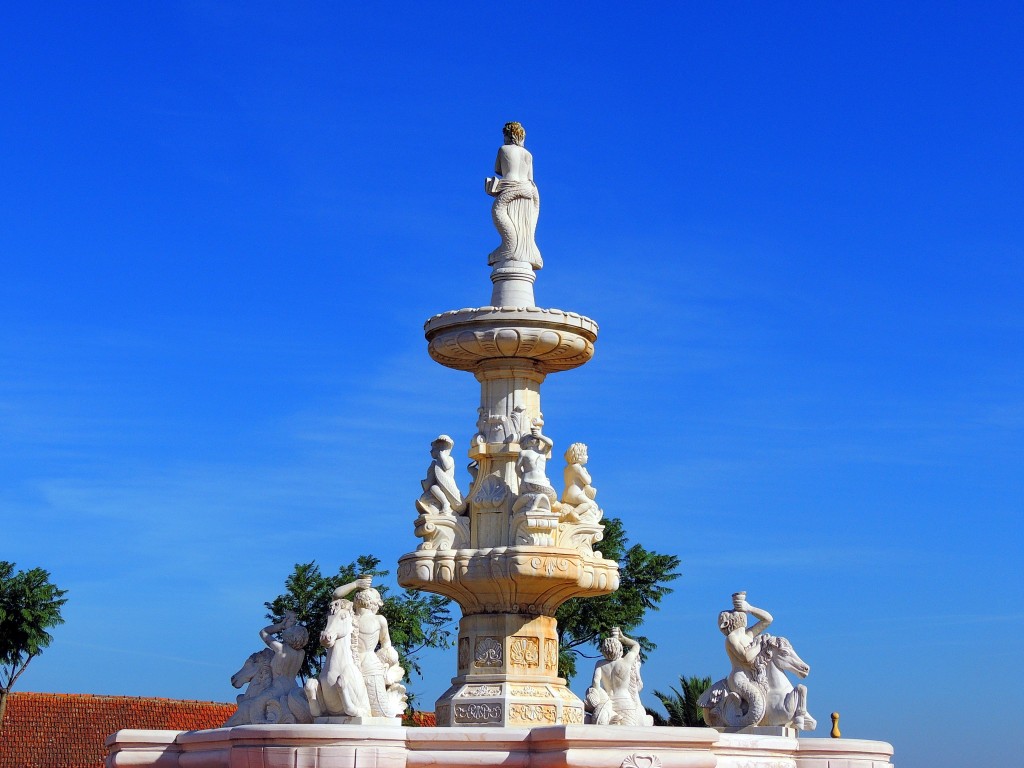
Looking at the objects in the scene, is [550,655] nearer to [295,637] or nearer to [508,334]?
[295,637]

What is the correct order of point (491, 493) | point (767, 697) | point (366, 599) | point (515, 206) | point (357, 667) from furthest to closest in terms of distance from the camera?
point (515, 206) < point (491, 493) < point (767, 697) < point (366, 599) < point (357, 667)

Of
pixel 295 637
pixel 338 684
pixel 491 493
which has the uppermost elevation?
pixel 491 493

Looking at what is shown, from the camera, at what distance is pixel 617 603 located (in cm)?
3491

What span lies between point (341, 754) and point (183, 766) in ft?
8.28

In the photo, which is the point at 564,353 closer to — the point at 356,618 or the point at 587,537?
the point at 587,537

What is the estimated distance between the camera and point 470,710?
19.6 m

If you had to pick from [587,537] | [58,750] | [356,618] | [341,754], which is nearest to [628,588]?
[58,750]

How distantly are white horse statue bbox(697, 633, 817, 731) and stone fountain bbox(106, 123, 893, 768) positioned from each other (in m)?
0.02

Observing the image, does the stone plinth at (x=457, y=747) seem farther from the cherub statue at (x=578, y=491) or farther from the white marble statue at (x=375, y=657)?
the cherub statue at (x=578, y=491)

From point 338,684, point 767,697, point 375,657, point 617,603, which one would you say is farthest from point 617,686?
point 617,603

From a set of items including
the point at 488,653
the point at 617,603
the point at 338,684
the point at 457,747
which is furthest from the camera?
the point at 617,603

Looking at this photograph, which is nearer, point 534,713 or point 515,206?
point 534,713

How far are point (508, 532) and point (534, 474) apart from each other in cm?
77

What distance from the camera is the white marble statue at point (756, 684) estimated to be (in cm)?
1884
